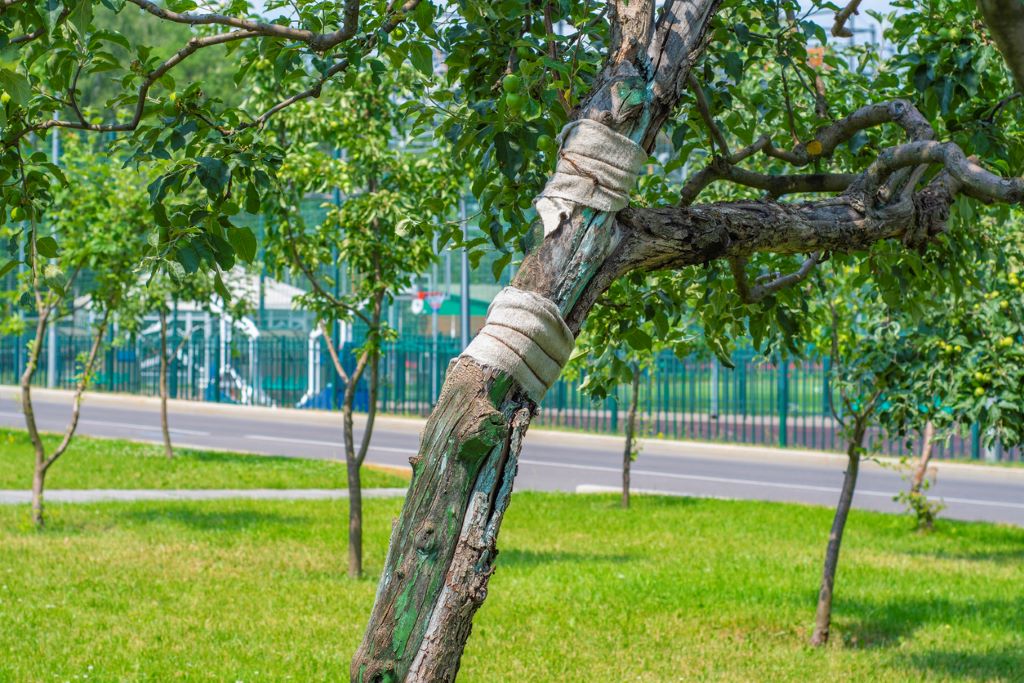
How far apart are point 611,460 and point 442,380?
3082mm

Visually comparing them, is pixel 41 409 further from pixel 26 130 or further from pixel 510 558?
pixel 26 130

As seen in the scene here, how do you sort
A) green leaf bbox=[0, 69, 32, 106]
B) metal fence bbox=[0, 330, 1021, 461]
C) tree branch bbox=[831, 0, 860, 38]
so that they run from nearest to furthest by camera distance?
1. green leaf bbox=[0, 69, 32, 106]
2. tree branch bbox=[831, 0, 860, 38]
3. metal fence bbox=[0, 330, 1021, 461]

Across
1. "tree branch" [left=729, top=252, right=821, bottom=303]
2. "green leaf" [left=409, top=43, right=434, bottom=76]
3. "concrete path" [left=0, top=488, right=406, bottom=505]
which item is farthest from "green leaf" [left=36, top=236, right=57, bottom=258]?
"concrete path" [left=0, top=488, right=406, bottom=505]

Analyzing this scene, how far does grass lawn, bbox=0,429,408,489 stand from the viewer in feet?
48.4

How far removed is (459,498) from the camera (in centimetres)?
242

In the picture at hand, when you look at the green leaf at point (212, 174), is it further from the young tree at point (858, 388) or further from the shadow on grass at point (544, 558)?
the shadow on grass at point (544, 558)

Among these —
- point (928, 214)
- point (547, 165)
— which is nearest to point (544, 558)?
point (547, 165)

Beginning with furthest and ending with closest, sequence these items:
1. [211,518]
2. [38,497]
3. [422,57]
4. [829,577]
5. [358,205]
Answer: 1. [211,518]
2. [38,497]
3. [358,205]
4. [829,577]
5. [422,57]

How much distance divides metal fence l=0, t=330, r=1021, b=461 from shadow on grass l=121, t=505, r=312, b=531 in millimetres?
9227

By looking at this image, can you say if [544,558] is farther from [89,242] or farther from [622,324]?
[622,324]

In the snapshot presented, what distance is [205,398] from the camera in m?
31.8

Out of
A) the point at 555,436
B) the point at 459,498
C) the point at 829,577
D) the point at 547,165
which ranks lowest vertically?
A: the point at 829,577

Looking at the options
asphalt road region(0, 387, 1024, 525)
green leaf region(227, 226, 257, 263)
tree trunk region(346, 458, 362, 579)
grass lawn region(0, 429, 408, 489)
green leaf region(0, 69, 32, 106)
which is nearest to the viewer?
green leaf region(0, 69, 32, 106)

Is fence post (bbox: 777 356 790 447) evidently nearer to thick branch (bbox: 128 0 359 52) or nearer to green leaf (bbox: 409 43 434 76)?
green leaf (bbox: 409 43 434 76)
